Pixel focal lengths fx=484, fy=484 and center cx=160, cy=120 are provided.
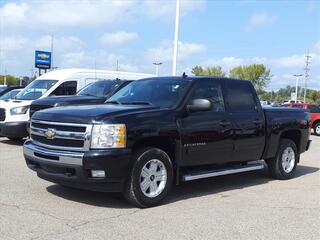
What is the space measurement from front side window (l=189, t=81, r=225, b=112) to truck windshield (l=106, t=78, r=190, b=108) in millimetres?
212

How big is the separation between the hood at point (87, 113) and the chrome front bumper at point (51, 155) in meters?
0.42

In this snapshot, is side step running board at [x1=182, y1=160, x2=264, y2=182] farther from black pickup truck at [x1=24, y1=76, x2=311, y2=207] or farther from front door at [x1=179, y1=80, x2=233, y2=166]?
front door at [x1=179, y1=80, x2=233, y2=166]

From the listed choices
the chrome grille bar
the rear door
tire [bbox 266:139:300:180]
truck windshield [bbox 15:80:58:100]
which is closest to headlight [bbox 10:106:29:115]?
truck windshield [bbox 15:80:58:100]

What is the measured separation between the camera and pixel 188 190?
313 inches

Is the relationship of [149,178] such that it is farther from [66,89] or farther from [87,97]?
[66,89]

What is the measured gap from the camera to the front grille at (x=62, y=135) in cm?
626

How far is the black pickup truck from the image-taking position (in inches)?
246

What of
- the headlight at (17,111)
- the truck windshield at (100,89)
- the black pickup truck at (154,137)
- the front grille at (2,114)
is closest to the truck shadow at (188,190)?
the black pickup truck at (154,137)

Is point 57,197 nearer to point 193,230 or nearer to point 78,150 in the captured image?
point 78,150

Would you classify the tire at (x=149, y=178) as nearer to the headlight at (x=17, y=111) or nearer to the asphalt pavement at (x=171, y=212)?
the asphalt pavement at (x=171, y=212)

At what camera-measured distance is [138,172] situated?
6465 mm

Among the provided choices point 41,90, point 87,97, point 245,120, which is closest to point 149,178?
point 245,120

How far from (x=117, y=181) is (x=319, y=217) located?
8.96ft

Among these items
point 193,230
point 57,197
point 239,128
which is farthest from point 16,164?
point 193,230
